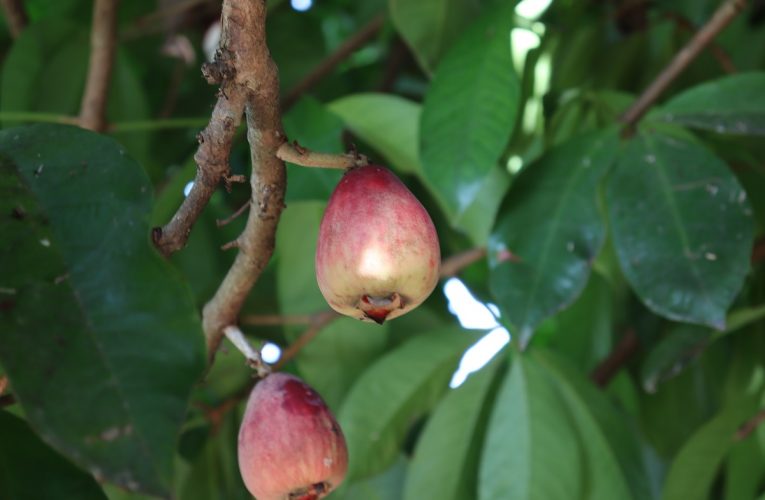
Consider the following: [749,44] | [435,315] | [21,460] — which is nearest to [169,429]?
[21,460]

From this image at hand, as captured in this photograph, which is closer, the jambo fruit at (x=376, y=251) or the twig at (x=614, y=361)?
the jambo fruit at (x=376, y=251)

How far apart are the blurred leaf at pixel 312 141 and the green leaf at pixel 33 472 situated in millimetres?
343

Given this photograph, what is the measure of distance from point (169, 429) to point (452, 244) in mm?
756

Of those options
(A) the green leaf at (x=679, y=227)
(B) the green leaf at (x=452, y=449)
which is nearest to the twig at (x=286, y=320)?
(B) the green leaf at (x=452, y=449)

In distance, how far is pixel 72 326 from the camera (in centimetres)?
42

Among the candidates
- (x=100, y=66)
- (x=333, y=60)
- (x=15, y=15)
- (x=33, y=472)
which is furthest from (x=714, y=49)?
(x=33, y=472)

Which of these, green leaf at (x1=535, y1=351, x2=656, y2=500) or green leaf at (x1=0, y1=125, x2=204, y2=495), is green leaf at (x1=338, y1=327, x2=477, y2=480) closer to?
green leaf at (x1=535, y1=351, x2=656, y2=500)

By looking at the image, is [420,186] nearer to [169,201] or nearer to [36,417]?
[169,201]

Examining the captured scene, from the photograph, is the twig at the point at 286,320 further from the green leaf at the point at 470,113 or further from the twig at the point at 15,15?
the twig at the point at 15,15

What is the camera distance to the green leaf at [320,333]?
90 cm

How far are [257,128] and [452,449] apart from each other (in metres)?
0.53

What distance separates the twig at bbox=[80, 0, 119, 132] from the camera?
37.0 inches

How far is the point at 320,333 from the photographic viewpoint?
899 mm

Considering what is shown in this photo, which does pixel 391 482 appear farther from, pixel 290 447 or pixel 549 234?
pixel 290 447
